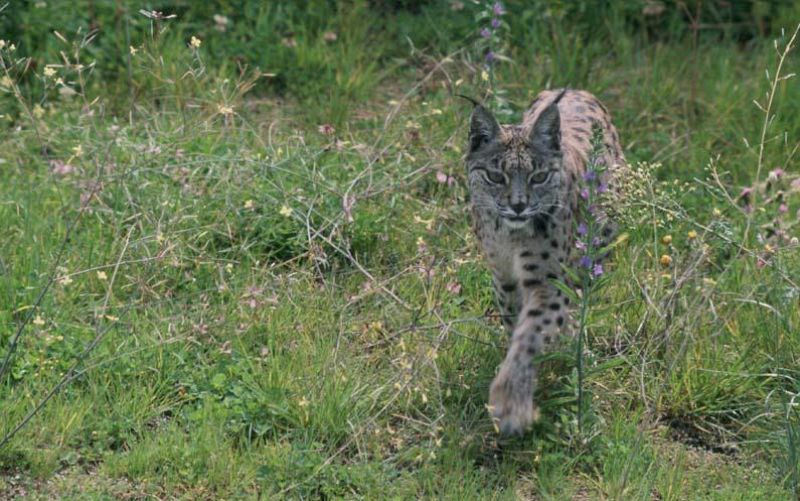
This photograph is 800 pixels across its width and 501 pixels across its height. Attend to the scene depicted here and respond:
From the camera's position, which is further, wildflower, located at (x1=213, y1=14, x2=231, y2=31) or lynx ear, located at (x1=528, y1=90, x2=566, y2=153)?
wildflower, located at (x1=213, y1=14, x2=231, y2=31)

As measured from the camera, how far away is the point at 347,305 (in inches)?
240

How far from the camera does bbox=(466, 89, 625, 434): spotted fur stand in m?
5.78

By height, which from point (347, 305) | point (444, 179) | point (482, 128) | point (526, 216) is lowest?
point (444, 179)

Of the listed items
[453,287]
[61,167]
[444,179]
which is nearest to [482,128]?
[453,287]

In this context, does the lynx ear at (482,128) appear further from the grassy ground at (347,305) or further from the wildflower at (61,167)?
the wildflower at (61,167)

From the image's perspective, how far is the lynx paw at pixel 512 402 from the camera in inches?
215

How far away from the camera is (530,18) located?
913cm

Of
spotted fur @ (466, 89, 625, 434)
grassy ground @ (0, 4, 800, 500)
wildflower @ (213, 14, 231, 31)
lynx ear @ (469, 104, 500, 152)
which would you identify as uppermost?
lynx ear @ (469, 104, 500, 152)

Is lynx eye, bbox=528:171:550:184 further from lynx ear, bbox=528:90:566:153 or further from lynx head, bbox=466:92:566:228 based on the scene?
lynx ear, bbox=528:90:566:153

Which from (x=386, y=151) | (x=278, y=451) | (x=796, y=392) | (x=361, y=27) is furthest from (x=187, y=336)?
(x=361, y=27)

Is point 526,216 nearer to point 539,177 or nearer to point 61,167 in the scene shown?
point 539,177

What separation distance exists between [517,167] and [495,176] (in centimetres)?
12

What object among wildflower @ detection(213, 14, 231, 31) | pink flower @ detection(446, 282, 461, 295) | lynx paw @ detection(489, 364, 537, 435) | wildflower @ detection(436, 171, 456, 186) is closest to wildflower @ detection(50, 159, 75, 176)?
wildflower @ detection(213, 14, 231, 31)

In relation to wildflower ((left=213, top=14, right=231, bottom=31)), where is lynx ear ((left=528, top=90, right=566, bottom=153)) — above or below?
above
